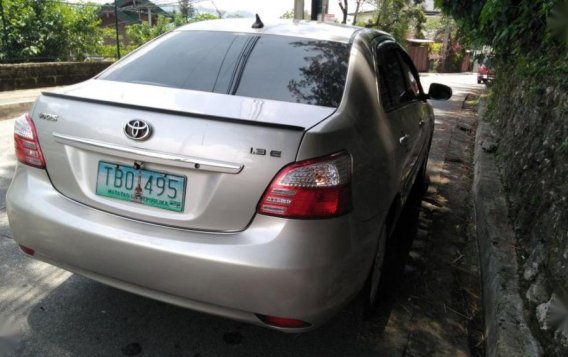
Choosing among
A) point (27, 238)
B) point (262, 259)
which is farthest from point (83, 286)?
point (262, 259)

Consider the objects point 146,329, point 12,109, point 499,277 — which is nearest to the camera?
point 146,329

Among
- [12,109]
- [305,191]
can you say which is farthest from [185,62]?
[12,109]

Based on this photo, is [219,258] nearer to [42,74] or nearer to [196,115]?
[196,115]

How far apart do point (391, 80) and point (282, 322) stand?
191cm

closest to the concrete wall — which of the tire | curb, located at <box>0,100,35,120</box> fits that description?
curb, located at <box>0,100,35,120</box>

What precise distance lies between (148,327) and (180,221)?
0.87m

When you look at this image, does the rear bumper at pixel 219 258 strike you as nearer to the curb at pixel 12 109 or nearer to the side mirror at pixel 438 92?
the side mirror at pixel 438 92

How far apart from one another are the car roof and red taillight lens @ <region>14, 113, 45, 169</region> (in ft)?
4.08

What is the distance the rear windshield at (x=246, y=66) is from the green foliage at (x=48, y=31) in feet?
30.1

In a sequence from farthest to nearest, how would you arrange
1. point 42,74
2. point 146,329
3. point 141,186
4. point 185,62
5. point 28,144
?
point 42,74
point 185,62
point 146,329
point 28,144
point 141,186

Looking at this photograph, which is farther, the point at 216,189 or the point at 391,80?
the point at 391,80

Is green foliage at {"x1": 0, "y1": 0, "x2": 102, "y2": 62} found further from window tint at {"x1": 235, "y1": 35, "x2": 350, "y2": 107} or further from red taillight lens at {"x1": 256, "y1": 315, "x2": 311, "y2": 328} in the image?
red taillight lens at {"x1": 256, "y1": 315, "x2": 311, "y2": 328}

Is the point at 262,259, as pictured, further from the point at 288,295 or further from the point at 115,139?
the point at 115,139

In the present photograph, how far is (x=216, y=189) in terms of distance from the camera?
1958mm
